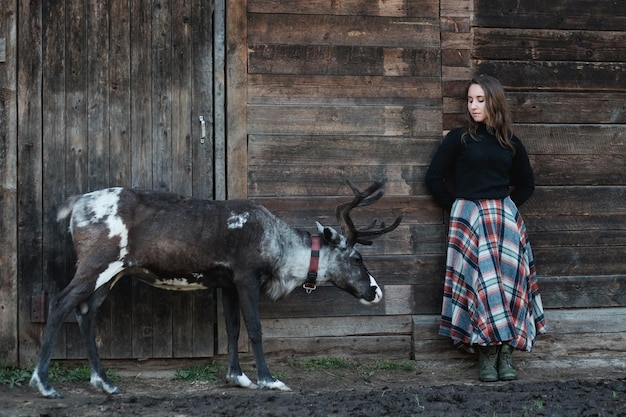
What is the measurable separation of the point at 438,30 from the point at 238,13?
158 centimetres

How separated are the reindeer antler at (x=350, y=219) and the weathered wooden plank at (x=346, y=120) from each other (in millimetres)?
579

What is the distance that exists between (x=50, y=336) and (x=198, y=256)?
108cm

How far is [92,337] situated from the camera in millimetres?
5852

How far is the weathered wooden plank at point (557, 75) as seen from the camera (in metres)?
6.83

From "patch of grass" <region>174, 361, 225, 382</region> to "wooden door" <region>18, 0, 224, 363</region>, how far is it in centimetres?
10

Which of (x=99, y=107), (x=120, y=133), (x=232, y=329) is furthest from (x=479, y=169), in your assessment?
(x=99, y=107)

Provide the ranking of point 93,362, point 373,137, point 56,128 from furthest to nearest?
point 373,137, point 56,128, point 93,362

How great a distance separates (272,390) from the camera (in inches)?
234

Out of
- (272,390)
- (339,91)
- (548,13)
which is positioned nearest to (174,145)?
(339,91)

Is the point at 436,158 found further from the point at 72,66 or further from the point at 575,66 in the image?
the point at 72,66

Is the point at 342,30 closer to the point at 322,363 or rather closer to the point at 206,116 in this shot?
the point at 206,116

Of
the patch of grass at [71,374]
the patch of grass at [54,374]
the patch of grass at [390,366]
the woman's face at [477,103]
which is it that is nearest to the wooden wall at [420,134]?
the patch of grass at [390,366]

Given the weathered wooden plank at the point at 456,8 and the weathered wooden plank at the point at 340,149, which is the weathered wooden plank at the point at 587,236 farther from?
the weathered wooden plank at the point at 456,8

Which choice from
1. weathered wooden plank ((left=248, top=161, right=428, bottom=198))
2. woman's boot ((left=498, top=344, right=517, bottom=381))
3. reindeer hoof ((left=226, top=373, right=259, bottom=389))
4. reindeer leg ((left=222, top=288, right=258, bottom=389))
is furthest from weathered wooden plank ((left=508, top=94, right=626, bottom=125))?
reindeer hoof ((left=226, top=373, right=259, bottom=389))
